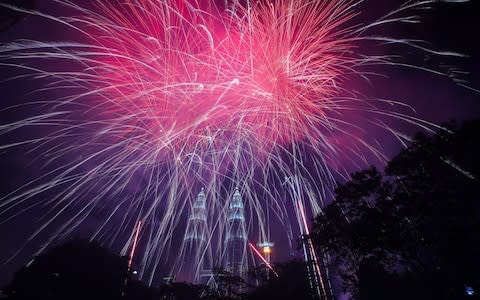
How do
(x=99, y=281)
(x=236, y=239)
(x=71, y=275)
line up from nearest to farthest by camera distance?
(x=71, y=275), (x=99, y=281), (x=236, y=239)

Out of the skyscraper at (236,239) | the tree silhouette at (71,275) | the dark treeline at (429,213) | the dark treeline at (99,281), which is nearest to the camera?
the dark treeline at (429,213)

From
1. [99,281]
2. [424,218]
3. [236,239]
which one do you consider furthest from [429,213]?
[236,239]

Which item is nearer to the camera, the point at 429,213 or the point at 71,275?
the point at 429,213

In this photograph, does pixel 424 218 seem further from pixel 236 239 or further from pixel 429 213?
pixel 236 239

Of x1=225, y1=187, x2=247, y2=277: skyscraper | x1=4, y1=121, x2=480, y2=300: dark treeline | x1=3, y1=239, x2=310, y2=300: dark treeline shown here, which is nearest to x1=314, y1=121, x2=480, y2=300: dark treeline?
x1=4, y1=121, x2=480, y2=300: dark treeline

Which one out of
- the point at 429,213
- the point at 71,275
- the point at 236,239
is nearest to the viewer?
the point at 429,213

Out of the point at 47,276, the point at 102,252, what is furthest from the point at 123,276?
the point at 47,276

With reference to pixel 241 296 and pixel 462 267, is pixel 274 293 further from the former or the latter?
pixel 462 267

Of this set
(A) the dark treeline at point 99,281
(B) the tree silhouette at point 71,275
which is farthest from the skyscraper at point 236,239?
(B) the tree silhouette at point 71,275

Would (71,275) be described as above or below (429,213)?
above

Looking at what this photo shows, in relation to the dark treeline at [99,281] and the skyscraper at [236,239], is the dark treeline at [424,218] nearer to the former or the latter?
the dark treeline at [99,281]

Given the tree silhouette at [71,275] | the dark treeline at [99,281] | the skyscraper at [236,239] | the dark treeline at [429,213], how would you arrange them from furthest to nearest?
the skyscraper at [236,239] < the dark treeline at [99,281] < the tree silhouette at [71,275] < the dark treeline at [429,213]
